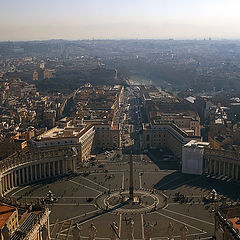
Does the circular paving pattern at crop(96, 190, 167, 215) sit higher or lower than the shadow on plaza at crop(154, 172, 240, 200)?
higher

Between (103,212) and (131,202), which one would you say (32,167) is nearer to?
(103,212)

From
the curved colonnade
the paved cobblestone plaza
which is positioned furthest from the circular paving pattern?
the curved colonnade

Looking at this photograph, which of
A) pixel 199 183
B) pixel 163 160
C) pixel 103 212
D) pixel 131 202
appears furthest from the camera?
pixel 163 160

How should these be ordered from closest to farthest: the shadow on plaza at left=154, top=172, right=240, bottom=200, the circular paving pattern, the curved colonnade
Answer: the circular paving pattern < the shadow on plaza at left=154, top=172, right=240, bottom=200 < the curved colonnade

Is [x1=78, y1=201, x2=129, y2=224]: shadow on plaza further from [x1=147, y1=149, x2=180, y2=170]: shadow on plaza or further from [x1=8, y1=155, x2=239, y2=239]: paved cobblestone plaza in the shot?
[x1=147, y1=149, x2=180, y2=170]: shadow on plaza

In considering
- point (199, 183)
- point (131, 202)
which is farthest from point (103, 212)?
point (199, 183)

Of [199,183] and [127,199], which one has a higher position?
[127,199]
